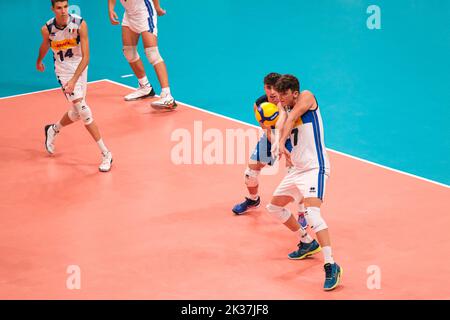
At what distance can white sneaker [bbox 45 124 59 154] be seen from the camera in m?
11.7

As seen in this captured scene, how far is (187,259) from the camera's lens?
8.63 meters

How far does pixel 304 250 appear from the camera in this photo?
862cm

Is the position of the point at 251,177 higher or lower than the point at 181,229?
higher

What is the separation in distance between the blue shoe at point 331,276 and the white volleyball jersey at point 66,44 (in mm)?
5061

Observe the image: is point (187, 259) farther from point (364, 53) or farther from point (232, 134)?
point (364, 53)

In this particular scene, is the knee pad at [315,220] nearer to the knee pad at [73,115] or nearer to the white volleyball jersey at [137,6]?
the knee pad at [73,115]

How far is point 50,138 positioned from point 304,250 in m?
4.82

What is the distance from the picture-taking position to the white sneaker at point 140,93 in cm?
1410

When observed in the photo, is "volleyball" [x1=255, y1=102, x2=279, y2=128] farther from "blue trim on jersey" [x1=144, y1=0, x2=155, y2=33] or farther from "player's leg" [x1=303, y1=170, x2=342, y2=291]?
"blue trim on jersey" [x1=144, y1=0, x2=155, y2=33]

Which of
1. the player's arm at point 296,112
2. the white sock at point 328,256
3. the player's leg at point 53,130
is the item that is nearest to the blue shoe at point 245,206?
the player's arm at point 296,112

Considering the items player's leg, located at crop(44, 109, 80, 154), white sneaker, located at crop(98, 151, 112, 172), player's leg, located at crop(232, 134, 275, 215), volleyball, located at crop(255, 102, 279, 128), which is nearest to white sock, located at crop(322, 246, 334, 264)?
volleyball, located at crop(255, 102, 279, 128)

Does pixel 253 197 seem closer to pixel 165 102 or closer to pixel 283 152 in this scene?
pixel 283 152

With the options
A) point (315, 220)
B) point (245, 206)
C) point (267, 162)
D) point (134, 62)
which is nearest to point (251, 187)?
point (245, 206)

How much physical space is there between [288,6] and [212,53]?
3337 mm
